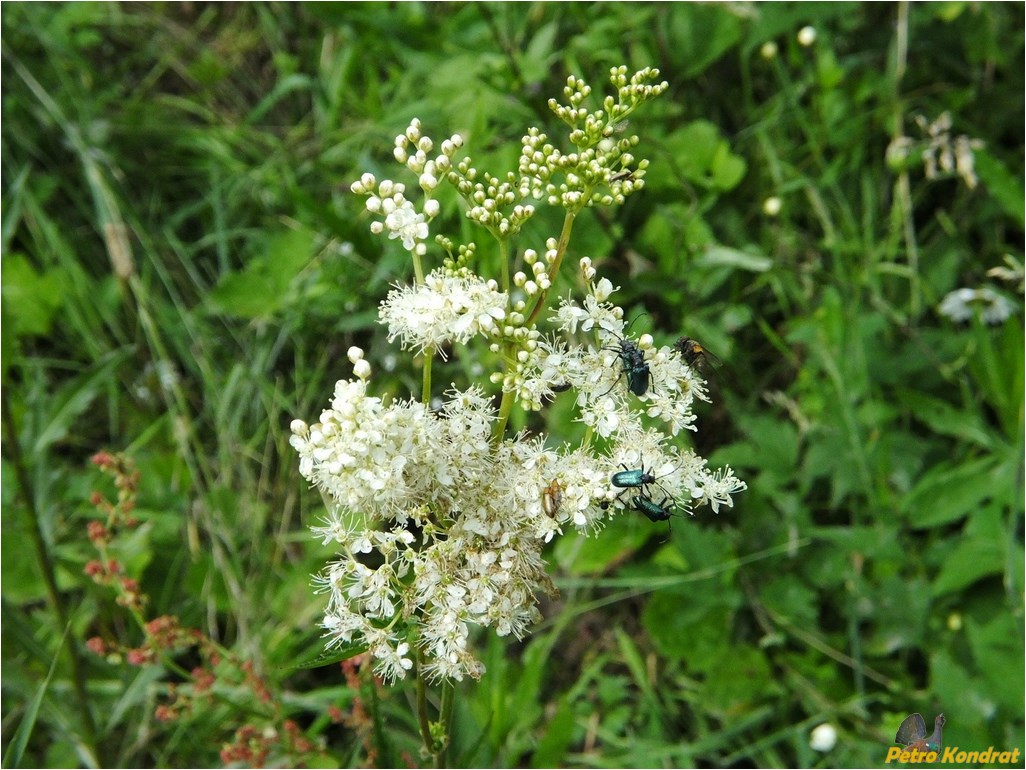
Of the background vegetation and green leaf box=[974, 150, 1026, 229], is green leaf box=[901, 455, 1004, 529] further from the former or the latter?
green leaf box=[974, 150, 1026, 229]

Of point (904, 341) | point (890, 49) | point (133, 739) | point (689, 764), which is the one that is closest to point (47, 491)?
point (133, 739)

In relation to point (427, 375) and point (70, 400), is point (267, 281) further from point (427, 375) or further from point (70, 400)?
point (427, 375)

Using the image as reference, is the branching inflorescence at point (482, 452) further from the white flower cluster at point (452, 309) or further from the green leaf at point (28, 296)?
the green leaf at point (28, 296)

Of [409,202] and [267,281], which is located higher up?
[267,281]

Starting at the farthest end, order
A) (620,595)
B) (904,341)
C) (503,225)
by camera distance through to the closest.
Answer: (904,341) → (620,595) → (503,225)

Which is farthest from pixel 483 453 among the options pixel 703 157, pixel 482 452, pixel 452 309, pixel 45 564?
pixel 703 157

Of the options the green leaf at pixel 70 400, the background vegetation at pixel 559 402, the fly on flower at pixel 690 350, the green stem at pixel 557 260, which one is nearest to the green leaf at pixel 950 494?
the background vegetation at pixel 559 402

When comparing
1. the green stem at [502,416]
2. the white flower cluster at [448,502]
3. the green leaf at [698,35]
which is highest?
the green leaf at [698,35]

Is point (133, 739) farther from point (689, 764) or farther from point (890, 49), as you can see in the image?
point (890, 49)

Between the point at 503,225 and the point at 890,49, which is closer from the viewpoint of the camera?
the point at 503,225
